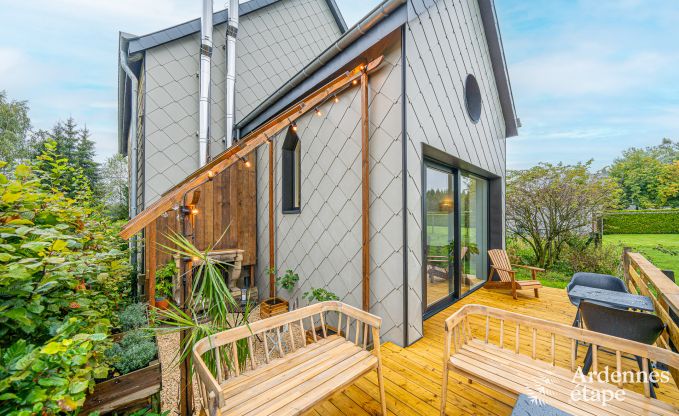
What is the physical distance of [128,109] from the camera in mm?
6539

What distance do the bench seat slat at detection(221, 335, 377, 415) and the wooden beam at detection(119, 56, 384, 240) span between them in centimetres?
109

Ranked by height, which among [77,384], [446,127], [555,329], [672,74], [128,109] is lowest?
[555,329]

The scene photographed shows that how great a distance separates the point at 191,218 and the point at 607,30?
472 inches

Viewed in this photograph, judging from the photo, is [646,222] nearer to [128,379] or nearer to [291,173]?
[291,173]

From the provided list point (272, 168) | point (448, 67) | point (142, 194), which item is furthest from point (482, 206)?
point (142, 194)

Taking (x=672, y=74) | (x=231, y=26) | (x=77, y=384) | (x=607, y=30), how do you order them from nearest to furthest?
(x=77, y=384), (x=231, y=26), (x=607, y=30), (x=672, y=74)

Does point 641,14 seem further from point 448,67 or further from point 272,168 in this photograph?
point 272,168

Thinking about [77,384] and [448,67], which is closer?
[77,384]

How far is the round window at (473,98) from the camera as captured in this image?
13.8 feet

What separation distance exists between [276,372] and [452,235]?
3.40 meters

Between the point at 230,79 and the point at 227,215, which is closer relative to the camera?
the point at 227,215

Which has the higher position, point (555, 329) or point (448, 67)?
point (448, 67)

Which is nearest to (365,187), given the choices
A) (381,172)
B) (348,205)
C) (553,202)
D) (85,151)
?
(381,172)

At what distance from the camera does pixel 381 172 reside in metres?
2.81
